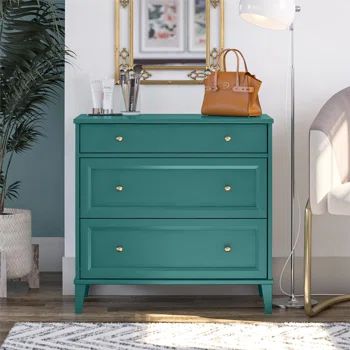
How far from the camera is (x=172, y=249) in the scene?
4.53 meters

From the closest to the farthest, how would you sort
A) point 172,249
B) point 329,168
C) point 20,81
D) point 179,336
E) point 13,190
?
point 179,336, point 329,168, point 172,249, point 20,81, point 13,190

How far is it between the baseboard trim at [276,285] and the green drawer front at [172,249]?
0.42 m

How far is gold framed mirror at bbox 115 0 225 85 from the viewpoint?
490 centimetres

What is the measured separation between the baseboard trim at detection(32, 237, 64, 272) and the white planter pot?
0.48 meters

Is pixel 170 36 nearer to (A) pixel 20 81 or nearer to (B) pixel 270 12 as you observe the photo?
(B) pixel 270 12

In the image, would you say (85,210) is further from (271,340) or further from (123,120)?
(271,340)

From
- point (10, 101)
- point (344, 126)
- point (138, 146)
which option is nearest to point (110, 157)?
point (138, 146)

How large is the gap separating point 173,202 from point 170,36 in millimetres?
878

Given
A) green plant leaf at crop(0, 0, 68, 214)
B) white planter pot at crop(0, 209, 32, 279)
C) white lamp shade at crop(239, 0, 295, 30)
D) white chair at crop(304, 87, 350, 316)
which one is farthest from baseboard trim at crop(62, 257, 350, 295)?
white lamp shade at crop(239, 0, 295, 30)

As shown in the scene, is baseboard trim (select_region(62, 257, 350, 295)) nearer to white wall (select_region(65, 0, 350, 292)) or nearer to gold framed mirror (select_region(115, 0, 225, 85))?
white wall (select_region(65, 0, 350, 292))

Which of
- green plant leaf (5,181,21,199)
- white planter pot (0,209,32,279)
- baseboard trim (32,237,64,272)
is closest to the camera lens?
white planter pot (0,209,32,279)

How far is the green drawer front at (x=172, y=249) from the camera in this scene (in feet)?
14.8

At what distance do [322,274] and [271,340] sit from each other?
99 centimetres

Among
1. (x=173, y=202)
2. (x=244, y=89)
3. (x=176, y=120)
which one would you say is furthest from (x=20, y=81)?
(x=244, y=89)
